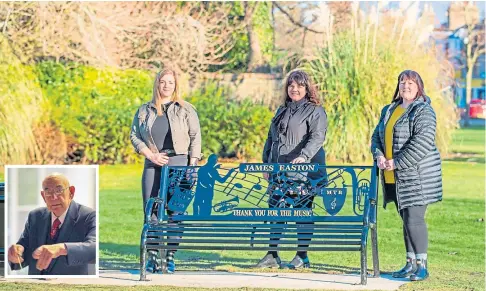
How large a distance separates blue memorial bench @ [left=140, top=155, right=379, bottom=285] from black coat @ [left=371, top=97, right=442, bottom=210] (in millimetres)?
229

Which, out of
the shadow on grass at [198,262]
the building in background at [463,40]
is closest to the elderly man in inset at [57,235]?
the shadow on grass at [198,262]

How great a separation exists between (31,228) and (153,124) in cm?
131

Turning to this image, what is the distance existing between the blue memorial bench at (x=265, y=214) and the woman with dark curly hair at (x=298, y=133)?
3cm

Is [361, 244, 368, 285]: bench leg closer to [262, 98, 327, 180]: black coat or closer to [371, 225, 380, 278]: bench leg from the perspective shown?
[371, 225, 380, 278]: bench leg

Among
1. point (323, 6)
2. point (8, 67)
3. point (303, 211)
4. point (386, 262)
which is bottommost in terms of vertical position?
point (386, 262)

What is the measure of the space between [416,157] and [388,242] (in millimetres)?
3698

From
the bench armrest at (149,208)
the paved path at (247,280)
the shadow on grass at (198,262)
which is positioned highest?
Result: the bench armrest at (149,208)

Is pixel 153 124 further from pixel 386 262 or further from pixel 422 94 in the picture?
pixel 386 262

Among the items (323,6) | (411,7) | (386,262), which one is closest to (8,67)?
(323,6)

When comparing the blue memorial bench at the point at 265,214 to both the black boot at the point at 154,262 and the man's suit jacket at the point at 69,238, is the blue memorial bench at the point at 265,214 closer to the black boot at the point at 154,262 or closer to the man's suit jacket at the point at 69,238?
the black boot at the point at 154,262

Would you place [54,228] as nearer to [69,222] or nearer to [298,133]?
[69,222]

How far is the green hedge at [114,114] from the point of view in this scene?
19.1 metres

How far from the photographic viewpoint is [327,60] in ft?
62.4

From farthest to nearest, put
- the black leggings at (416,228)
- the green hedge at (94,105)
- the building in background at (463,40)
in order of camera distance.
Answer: the building in background at (463,40) < the green hedge at (94,105) < the black leggings at (416,228)
